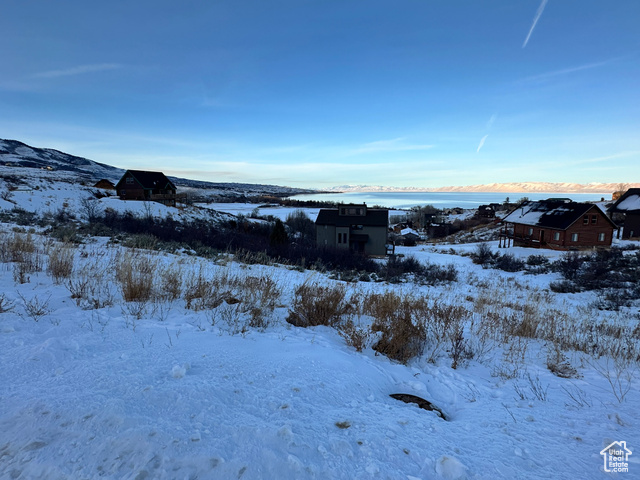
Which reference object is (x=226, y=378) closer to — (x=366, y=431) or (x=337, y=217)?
(x=366, y=431)

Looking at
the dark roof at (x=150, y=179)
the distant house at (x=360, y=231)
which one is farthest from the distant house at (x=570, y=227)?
the dark roof at (x=150, y=179)

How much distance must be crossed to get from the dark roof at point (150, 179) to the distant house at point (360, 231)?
28014 mm

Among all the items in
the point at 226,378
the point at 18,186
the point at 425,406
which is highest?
the point at 18,186

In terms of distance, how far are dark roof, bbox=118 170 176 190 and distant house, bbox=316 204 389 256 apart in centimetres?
2801

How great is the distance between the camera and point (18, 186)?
31.3 metres

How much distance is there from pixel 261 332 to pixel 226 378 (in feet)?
4.73

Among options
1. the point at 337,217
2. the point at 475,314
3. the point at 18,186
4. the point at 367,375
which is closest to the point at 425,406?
the point at 367,375

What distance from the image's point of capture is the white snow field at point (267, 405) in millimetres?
1949

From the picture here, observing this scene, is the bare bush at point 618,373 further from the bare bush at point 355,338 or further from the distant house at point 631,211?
the distant house at point 631,211

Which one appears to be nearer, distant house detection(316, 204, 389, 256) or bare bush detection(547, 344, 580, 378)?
bare bush detection(547, 344, 580, 378)

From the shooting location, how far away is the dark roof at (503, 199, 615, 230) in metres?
30.2

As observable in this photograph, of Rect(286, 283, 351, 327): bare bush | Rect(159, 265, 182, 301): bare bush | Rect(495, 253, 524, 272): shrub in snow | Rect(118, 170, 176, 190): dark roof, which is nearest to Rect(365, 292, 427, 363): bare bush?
Rect(286, 283, 351, 327): bare bush

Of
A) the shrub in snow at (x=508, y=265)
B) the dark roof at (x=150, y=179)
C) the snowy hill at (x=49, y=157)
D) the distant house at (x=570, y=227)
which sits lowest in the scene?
the shrub in snow at (x=508, y=265)

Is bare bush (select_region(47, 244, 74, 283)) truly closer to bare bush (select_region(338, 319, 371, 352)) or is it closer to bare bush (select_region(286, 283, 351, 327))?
bare bush (select_region(286, 283, 351, 327))
